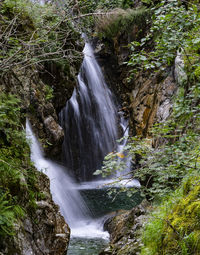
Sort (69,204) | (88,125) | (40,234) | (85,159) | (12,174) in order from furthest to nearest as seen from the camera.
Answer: (88,125)
(85,159)
(69,204)
(40,234)
(12,174)

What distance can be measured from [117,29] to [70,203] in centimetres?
1015

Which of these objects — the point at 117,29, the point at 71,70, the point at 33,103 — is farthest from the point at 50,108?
the point at 117,29

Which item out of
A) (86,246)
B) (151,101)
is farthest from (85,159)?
(86,246)

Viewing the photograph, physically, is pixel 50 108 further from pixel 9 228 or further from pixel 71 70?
pixel 9 228

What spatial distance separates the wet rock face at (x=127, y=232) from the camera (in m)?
3.76

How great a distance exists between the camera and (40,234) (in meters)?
3.11

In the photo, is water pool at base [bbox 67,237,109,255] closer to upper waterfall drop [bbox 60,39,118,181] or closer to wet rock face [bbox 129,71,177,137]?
wet rock face [bbox 129,71,177,137]

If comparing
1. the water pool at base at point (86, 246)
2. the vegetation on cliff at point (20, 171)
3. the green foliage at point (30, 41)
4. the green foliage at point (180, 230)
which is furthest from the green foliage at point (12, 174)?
the water pool at base at point (86, 246)

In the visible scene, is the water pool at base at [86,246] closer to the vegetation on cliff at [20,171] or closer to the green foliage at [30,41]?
the vegetation on cliff at [20,171]

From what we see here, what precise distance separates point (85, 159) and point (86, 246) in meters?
7.51

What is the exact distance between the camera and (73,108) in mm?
13289

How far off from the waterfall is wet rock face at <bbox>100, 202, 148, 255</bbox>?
424 millimetres

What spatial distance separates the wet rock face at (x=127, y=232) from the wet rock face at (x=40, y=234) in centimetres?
100

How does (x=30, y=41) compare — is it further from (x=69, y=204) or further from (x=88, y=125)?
(x=88, y=125)
